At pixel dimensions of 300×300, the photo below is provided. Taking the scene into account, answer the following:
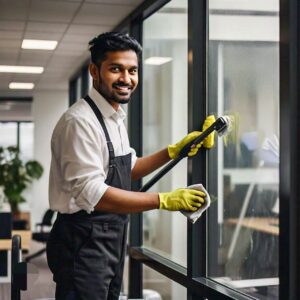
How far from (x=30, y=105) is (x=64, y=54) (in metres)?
3.15

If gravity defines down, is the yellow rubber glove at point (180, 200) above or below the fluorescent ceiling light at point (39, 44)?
below

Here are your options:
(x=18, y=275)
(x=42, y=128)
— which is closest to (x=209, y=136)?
(x=18, y=275)

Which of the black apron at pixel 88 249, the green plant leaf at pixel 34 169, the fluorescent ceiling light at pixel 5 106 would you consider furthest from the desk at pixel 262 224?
the fluorescent ceiling light at pixel 5 106

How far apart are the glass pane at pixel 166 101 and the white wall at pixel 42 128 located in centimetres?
421

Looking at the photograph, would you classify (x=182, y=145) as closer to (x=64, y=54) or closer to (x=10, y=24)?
(x=10, y=24)

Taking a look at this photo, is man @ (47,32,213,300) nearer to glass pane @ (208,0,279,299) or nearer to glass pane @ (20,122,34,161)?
glass pane @ (208,0,279,299)

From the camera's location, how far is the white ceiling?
3078 mm

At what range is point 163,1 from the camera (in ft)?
9.15

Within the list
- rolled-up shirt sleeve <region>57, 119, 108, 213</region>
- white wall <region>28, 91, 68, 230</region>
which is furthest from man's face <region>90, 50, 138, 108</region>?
white wall <region>28, 91, 68, 230</region>

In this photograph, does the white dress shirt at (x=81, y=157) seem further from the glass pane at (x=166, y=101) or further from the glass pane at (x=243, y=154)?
the glass pane at (x=166, y=101)

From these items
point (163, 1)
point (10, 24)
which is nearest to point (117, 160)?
point (163, 1)

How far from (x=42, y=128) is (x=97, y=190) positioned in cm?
601

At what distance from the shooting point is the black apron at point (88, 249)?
1.74m

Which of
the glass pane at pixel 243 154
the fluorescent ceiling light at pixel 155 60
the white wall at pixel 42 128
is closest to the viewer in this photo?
the glass pane at pixel 243 154
